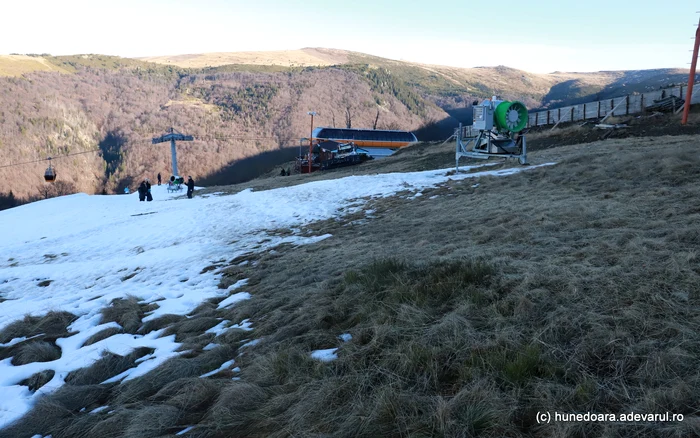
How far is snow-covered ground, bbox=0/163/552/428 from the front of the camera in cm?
511

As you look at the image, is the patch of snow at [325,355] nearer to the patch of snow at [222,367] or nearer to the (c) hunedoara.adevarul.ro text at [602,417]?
the patch of snow at [222,367]

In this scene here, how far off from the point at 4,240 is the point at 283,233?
16523 mm

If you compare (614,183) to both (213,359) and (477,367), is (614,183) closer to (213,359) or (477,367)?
(477,367)

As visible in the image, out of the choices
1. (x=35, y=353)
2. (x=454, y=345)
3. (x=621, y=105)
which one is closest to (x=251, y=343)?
(x=454, y=345)

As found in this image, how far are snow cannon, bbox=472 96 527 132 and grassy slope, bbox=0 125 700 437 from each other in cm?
714

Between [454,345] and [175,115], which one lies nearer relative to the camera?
[454,345]

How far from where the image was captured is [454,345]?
11.0 ft

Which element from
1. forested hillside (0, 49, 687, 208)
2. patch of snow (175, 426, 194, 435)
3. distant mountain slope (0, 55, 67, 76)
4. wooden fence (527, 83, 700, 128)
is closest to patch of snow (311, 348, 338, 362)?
patch of snow (175, 426, 194, 435)

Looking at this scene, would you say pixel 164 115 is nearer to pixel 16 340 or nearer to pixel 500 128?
pixel 500 128

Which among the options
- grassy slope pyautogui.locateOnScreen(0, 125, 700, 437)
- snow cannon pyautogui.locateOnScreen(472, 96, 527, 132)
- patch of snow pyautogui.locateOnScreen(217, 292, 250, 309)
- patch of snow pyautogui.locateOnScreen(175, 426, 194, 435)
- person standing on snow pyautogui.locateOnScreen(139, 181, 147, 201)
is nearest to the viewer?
grassy slope pyautogui.locateOnScreen(0, 125, 700, 437)

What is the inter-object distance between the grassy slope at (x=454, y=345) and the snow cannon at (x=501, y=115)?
714 centimetres

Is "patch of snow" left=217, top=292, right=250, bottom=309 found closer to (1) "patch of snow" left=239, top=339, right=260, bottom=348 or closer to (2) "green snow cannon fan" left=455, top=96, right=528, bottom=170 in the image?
(1) "patch of snow" left=239, top=339, right=260, bottom=348

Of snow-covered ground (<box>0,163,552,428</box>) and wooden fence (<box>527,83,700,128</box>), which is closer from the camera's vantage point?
snow-covered ground (<box>0,163,552,428</box>)

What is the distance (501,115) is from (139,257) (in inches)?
461
